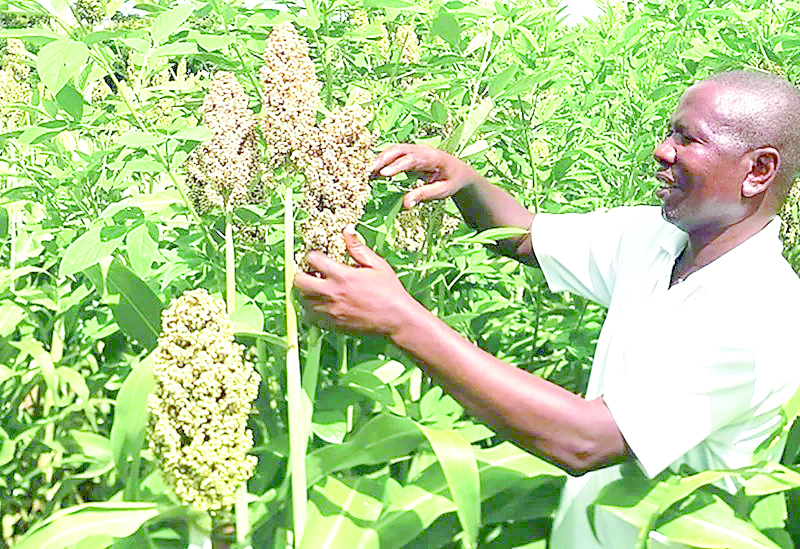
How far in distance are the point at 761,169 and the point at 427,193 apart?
0.72 metres

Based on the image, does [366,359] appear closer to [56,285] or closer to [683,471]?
[683,471]

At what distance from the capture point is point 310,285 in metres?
1.77

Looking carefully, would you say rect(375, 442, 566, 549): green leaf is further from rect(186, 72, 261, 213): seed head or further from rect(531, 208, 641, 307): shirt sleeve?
rect(186, 72, 261, 213): seed head

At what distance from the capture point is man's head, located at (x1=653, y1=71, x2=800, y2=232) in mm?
2041

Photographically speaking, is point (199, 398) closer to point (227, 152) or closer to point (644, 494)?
point (227, 152)

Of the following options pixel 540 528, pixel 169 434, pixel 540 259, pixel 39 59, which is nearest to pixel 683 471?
pixel 540 528

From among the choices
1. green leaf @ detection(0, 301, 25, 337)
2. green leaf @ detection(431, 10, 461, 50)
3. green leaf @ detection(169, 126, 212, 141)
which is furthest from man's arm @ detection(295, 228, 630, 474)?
green leaf @ detection(0, 301, 25, 337)

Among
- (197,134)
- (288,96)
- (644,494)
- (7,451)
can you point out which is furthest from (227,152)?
(7,451)

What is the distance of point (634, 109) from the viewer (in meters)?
3.51

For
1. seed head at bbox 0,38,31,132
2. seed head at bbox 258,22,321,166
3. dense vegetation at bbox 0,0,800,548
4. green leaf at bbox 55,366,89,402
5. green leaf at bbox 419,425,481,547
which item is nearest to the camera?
seed head at bbox 258,22,321,166

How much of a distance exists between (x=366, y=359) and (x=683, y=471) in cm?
80

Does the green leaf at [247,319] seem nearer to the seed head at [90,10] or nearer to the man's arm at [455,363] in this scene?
the man's arm at [455,363]

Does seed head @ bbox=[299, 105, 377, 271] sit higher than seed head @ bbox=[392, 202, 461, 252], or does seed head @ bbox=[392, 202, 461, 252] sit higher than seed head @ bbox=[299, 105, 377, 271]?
seed head @ bbox=[299, 105, 377, 271]

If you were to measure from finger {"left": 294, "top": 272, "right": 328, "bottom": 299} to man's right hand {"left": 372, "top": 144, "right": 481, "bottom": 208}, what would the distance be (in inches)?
18.2
